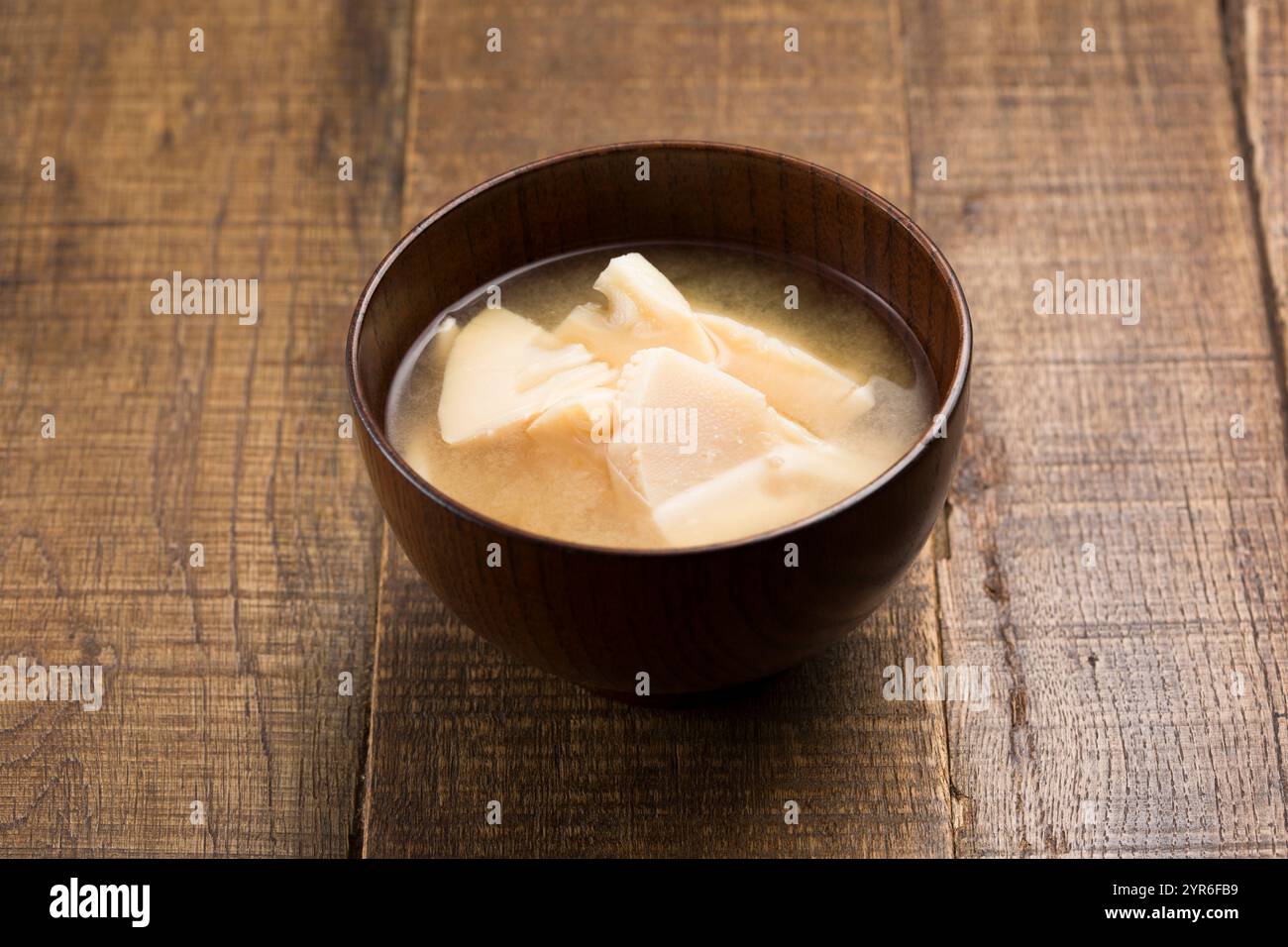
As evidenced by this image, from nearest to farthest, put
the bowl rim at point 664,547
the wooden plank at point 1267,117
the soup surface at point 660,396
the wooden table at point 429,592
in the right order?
the bowl rim at point 664,547, the soup surface at point 660,396, the wooden table at point 429,592, the wooden plank at point 1267,117

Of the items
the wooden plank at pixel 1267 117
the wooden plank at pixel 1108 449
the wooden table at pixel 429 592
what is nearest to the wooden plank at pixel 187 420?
the wooden table at pixel 429 592

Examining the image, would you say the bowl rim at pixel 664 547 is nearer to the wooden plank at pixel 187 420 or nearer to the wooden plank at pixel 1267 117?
the wooden plank at pixel 187 420

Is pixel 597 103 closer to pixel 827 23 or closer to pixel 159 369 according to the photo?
pixel 827 23

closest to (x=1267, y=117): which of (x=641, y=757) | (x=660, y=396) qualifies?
(x=660, y=396)

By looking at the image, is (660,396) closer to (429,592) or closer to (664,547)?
(664,547)

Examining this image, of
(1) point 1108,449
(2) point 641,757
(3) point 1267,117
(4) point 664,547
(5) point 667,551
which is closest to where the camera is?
(5) point 667,551

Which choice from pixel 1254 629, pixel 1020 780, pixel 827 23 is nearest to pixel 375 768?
pixel 1020 780

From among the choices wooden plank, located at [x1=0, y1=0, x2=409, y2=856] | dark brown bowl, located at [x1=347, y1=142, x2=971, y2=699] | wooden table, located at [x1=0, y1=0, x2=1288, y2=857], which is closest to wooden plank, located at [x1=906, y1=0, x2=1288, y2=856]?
wooden table, located at [x1=0, y1=0, x2=1288, y2=857]
